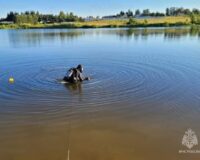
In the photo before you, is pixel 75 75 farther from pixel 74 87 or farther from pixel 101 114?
pixel 101 114

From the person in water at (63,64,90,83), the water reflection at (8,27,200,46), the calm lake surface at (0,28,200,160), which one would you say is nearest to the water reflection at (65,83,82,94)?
the calm lake surface at (0,28,200,160)

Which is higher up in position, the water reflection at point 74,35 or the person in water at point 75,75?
the water reflection at point 74,35

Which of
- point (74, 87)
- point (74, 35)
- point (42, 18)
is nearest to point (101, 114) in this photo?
point (74, 87)

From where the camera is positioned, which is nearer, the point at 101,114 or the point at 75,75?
the point at 101,114

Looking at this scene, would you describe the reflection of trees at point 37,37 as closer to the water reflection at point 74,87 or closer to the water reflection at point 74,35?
the water reflection at point 74,35

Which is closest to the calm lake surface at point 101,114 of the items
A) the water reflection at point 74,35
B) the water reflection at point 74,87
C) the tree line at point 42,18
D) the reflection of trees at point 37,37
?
the water reflection at point 74,87

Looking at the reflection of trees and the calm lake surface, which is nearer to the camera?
the calm lake surface

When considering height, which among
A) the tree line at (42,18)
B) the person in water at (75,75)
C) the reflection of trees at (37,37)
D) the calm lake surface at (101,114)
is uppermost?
the tree line at (42,18)

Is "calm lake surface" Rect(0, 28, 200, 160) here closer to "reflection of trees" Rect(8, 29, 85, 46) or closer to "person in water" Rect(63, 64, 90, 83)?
"person in water" Rect(63, 64, 90, 83)

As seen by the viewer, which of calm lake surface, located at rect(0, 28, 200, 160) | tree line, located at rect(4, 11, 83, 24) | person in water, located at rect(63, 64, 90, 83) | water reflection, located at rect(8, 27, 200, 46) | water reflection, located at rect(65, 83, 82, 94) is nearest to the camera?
calm lake surface, located at rect(0, 28, 200, 160)

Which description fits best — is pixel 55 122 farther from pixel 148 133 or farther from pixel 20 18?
pixel 20 18

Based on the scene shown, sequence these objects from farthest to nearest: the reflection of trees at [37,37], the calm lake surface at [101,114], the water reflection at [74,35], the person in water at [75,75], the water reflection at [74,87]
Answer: the water reflection at [74,35] → the reflection of trees at [37,37] → the person in water at [75,75] → the water reflection at [74,87] → the calm lake surface at [101,114]

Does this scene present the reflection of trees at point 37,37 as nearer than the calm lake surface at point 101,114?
No

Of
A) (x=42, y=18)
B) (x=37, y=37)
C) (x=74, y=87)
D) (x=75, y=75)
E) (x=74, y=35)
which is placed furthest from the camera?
(x=42, y=18)
